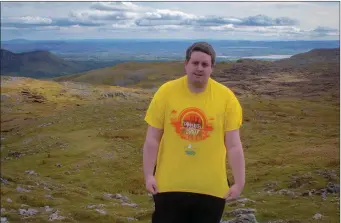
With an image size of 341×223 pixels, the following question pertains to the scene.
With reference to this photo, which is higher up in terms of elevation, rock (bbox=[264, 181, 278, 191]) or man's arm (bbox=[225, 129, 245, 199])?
man's arm (bbox=[225, 129, 245, 199])

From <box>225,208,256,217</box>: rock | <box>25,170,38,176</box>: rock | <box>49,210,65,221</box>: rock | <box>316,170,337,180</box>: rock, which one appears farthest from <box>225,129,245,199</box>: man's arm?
<box>25,170,38,176</box>: rock

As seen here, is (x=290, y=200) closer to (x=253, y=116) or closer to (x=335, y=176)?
(x=335, y=176)

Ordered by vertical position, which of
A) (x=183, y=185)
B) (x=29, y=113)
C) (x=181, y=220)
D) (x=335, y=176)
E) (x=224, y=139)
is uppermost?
(x=224, y=139)

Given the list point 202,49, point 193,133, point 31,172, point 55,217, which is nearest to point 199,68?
point 202,49

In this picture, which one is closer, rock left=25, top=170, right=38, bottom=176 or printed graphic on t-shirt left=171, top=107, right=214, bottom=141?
printed graphic on t-shirt left=171, top=107, right=214, bottom=141

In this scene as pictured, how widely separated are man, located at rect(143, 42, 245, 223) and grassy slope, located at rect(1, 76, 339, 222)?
12673mm

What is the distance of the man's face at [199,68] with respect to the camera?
575cm

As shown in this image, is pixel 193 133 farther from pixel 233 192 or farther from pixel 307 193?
pixel 307 193

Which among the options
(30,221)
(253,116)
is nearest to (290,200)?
(30,221)

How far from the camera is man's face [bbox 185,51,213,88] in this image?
575 centimetres

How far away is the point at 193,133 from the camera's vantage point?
5.80 meters

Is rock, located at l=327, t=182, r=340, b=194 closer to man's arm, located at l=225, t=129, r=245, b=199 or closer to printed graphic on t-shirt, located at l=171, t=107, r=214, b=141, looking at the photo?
man's arm, located at l=225, t=129, r=245, b=199

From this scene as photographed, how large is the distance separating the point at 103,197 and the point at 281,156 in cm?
2315

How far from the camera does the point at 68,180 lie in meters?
35.6
